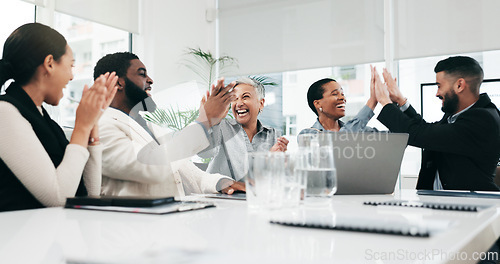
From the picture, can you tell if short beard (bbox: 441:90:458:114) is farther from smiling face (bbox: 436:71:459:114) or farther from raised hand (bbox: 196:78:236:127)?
raised hand (bbox: 196:78:236:127)

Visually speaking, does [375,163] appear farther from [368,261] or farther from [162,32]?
[162,32]

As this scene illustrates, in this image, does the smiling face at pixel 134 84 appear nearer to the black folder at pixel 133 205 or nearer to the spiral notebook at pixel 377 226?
the black folder at pixel 133 205

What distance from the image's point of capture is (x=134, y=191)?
171 centimetres

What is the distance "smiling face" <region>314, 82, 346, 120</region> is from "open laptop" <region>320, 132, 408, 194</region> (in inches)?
63.5

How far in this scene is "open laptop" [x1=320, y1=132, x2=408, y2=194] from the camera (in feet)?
4.90

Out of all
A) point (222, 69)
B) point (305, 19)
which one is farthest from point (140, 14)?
point (305, 19)

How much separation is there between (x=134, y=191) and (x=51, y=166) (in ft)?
1.57

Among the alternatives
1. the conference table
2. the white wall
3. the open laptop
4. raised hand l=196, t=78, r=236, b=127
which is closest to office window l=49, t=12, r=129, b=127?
the white wall

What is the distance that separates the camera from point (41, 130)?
1.41m

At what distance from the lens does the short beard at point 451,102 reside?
2.85 meters

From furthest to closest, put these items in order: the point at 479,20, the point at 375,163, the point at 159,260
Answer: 1. the point at 479,20
2. the point at 375,163
3. the point at 159,260

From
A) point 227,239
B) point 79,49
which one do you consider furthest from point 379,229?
point 79,49

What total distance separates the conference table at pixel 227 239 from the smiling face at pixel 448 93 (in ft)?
6.59

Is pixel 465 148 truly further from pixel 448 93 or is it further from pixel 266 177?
pixel 266 177
